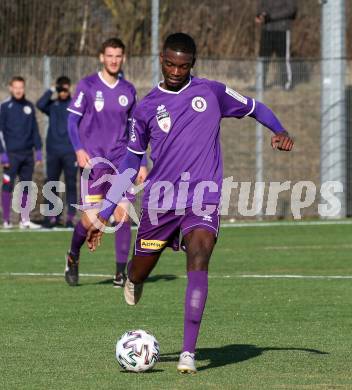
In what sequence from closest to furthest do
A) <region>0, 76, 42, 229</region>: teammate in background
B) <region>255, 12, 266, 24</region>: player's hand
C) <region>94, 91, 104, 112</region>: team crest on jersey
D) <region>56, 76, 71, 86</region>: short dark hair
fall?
<region>94, 91, 104, 112</region>: team crest on jersey, <region>56, 76, 71, 86</region>: short dark hair, <region>0, 76, 42, 229</region>: teammate in background, <region>255, 12, 266, 24</region>: player's hand

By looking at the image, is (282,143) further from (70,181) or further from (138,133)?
(70,181)

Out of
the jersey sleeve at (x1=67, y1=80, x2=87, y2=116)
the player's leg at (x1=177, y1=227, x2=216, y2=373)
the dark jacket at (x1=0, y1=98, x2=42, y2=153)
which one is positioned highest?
the dark jacket at (x1=0, y1=98, x2=42, y2=153)

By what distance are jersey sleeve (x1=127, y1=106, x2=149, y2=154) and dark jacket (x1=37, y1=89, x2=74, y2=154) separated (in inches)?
482

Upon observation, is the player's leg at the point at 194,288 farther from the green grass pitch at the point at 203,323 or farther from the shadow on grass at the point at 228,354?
the shadow on grass at the point at 228,354

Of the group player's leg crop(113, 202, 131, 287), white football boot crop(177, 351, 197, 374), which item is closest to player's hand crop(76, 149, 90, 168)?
player's leg crop(113, 202, 131, 287)

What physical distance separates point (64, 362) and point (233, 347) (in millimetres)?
1306

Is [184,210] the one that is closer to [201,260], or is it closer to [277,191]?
[201,260]

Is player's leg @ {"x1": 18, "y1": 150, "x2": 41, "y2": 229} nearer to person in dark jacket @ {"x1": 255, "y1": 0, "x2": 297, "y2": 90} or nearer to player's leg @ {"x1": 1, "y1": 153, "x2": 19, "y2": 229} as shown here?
player's leg @ {"x1": 1, "y1": 153, "x2": 19, "y2": 229}

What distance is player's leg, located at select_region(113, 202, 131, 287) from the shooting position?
13.0 metres

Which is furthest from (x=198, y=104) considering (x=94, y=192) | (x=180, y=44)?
(x=94, y=192)

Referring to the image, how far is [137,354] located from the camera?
7.87m

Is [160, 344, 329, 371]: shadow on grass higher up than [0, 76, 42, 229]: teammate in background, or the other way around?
[0, 76, 42, 229]: teammate in background

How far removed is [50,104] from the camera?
68.2 feet

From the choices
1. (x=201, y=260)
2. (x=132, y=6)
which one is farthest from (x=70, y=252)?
(x=132, y=6)
